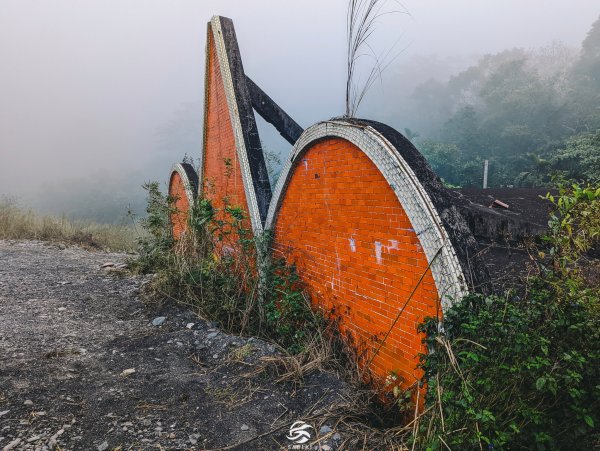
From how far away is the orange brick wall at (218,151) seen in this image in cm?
626

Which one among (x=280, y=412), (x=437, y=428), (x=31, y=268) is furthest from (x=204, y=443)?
(x=31, y=268)

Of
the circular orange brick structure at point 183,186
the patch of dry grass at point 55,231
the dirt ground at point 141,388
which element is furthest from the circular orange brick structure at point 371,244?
the patch of dry grass at point 55,231

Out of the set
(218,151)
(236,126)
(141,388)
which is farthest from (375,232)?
(218,151)

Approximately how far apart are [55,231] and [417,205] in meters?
13.7

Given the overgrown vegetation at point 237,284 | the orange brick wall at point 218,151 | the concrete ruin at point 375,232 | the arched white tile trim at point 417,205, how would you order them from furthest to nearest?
the orange brick wall at point 218,151 < the overgrown vegetation at point 237,284 < the concrete ruin at point 375,232 < the arched white tile trim at point 417,205

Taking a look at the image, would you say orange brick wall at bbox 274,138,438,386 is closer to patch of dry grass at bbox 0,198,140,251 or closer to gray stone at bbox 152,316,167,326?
gray stone at bbox 152,316,167,326

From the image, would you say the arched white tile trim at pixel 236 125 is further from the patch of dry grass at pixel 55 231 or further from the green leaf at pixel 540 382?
the patch of dry grass at pixel 55 231

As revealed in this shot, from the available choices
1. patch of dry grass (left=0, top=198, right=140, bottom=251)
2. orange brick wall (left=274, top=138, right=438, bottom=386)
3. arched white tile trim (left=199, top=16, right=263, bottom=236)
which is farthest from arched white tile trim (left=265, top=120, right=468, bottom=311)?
patch of dry grass (left=0, top=198, right=140, bottom=251)

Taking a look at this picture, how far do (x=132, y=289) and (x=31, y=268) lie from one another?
278 cm

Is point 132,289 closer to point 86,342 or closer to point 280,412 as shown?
point 86,342

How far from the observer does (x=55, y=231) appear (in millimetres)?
13102

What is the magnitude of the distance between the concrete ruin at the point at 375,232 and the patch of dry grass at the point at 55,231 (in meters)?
8.77

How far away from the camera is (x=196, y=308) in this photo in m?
5.17

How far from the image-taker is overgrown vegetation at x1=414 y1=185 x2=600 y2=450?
1.92 m
